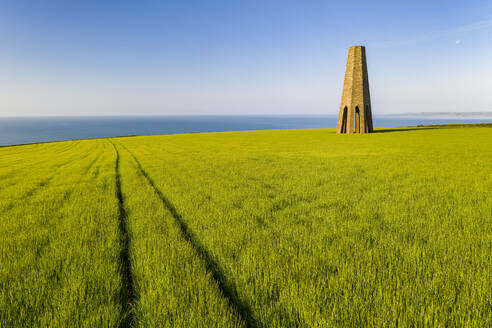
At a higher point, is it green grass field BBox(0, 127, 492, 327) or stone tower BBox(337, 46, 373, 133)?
stone tower BBox(337, 46, 373, 133)

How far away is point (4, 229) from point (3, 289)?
118 inches

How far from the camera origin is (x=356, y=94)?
38969mm

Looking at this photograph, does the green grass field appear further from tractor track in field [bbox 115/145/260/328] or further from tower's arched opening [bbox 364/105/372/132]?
tower's arched opening [bbox 364/105/372/132]

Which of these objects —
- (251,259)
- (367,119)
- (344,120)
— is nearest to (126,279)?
(251,259)

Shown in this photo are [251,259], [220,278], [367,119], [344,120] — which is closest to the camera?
[220,278]

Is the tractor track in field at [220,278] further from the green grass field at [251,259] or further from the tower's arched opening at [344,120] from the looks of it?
the tower's arched opening at [344,120]

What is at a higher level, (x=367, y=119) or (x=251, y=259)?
(x=367, y=119)

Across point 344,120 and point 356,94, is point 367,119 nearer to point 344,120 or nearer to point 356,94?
point 344,120

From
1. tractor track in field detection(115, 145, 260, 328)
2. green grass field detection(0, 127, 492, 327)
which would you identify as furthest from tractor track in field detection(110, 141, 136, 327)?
tractor track in field detection(115, 145, 260, 328)

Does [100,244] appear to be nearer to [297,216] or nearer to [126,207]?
[126,207]

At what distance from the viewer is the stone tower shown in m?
38.7

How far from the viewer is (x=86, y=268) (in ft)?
11.0

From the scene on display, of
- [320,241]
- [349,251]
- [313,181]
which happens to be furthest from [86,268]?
[313,181]

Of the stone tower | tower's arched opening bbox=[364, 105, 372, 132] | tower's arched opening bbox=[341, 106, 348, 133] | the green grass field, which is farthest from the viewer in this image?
tower's arched opening bbox=[341, 106, 348, 133]
